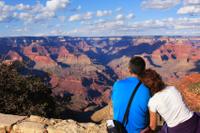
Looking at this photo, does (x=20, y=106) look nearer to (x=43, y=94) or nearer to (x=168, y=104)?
(x=43, y=94)

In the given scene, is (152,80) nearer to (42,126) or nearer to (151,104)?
(151,104)

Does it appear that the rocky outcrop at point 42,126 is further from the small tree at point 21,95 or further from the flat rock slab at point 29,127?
the small tree at point 21,95

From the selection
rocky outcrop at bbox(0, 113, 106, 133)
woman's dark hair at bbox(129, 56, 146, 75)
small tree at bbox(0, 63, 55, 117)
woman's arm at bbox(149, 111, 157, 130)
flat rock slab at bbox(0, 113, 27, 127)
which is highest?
woman's dark hair at bbox(129, 56, 146, 75)

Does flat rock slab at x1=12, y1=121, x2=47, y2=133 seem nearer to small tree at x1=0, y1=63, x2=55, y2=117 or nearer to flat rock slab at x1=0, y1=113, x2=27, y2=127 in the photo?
flat rock slab at x1=0, y1=113, x2=27, y2=127

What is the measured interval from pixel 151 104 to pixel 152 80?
0.30 m

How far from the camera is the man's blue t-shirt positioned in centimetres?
471

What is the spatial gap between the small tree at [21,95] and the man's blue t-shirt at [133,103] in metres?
12.6

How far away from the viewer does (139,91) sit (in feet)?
15.5

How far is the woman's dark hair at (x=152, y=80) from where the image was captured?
15.1ft

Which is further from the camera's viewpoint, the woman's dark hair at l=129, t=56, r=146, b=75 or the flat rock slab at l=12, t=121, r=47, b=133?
the flat rock slab at l=12, t=121, r=47, b=133

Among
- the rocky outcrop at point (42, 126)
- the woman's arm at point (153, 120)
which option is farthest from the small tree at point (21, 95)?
the woman's arm at point (153, 120)

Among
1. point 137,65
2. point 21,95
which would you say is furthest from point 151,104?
point 21,95

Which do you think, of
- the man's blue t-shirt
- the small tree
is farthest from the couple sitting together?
the small tree

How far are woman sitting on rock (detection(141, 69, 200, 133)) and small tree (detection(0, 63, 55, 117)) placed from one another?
42.7ft
